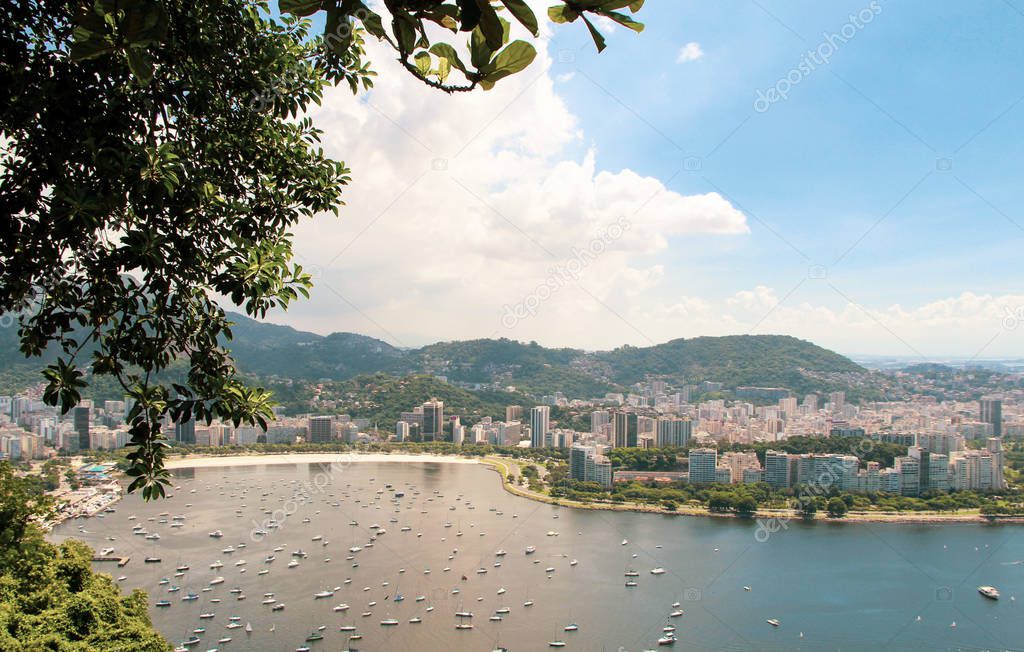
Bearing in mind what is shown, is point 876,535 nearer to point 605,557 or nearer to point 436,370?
point 605,557

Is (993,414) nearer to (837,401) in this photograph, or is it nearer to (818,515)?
(837,401)

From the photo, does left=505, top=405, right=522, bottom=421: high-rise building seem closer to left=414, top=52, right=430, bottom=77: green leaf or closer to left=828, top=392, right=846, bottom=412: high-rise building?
left=828, top=392, right=846, bottom=412: high-rise building

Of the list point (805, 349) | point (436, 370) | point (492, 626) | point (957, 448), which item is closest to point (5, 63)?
point (492, 626)

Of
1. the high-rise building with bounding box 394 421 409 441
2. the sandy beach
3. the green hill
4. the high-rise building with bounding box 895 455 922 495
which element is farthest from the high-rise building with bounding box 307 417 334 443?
the high-rise building with bounding box 895 455 922 495

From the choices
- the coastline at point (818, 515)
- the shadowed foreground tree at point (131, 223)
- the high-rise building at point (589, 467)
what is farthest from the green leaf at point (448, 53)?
the high-rise building at point (589, 467)

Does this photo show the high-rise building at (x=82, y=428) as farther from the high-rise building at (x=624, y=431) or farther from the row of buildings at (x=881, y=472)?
the row of buildings at (x=881, y=472)

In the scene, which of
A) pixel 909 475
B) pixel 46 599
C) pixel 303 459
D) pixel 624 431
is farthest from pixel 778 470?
pixel 46 599
